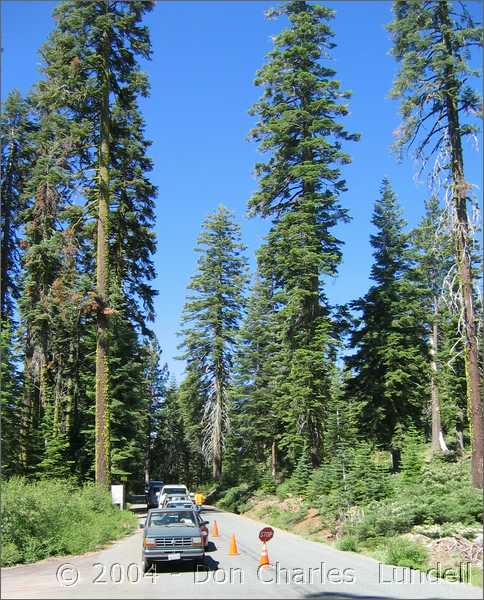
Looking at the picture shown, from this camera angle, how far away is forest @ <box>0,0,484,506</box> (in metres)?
18.8

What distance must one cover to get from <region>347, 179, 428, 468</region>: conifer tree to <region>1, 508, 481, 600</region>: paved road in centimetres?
1479

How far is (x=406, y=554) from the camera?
44.6ft

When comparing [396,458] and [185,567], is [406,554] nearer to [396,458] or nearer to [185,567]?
[185,567]

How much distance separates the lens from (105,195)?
24156mm

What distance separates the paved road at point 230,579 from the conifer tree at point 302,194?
9867 millimetres

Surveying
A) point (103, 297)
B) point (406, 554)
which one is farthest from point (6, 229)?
point (406, 554)

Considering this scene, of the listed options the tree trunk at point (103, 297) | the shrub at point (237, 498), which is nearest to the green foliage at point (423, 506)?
the tree trunk at point (103, 297)

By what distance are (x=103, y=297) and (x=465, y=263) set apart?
45.2 feet

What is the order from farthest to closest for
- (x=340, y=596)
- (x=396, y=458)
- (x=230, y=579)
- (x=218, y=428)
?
1. (x=218, y=428)
2. (x=396, y=458)
3. (x=230, y=579)
4. (x=340, y=596)

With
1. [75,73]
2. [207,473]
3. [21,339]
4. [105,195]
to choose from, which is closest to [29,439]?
[21,339]

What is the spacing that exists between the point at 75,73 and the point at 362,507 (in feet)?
66.3

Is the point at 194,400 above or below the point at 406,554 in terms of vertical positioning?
above

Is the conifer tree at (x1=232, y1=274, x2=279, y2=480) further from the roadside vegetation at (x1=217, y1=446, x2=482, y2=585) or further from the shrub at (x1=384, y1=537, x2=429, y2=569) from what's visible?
the shrub at (x1=384, y1=537, x2=429, y2=569)

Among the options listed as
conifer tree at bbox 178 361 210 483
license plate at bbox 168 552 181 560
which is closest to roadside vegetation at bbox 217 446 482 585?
license plate at bbox 168 552 181 560
